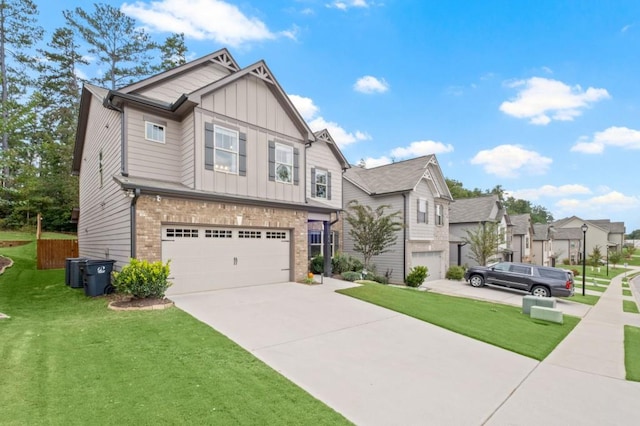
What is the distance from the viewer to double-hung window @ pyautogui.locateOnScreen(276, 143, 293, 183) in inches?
486

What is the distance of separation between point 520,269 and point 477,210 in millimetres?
11412

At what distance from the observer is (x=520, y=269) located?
16.8 metres

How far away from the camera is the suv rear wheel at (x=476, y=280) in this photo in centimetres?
1850

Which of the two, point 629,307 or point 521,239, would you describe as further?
point 521,239

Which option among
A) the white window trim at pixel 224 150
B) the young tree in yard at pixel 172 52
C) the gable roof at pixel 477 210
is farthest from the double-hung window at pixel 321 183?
the young tree in yard at pixel 172 52

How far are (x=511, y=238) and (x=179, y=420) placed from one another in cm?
3651

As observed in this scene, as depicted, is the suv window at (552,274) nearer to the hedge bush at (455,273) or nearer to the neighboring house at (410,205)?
the hedge bush at (455,273)

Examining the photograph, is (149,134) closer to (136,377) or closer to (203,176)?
(203,176)

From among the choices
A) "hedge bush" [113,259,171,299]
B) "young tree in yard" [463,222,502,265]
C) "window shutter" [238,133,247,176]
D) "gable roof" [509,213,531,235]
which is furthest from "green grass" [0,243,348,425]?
"gable roof" [509,213,531,235]

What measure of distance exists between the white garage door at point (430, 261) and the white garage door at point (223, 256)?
1025cm

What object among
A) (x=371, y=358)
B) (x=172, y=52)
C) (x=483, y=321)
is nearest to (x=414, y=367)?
(x=371, y=358)

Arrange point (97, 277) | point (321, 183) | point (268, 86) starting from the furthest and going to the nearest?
point (321, 183), point (268, 86), point (97, 277)

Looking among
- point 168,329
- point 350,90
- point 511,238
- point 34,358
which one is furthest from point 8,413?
point 511,238

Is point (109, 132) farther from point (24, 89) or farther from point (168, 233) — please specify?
point (24, 89)
